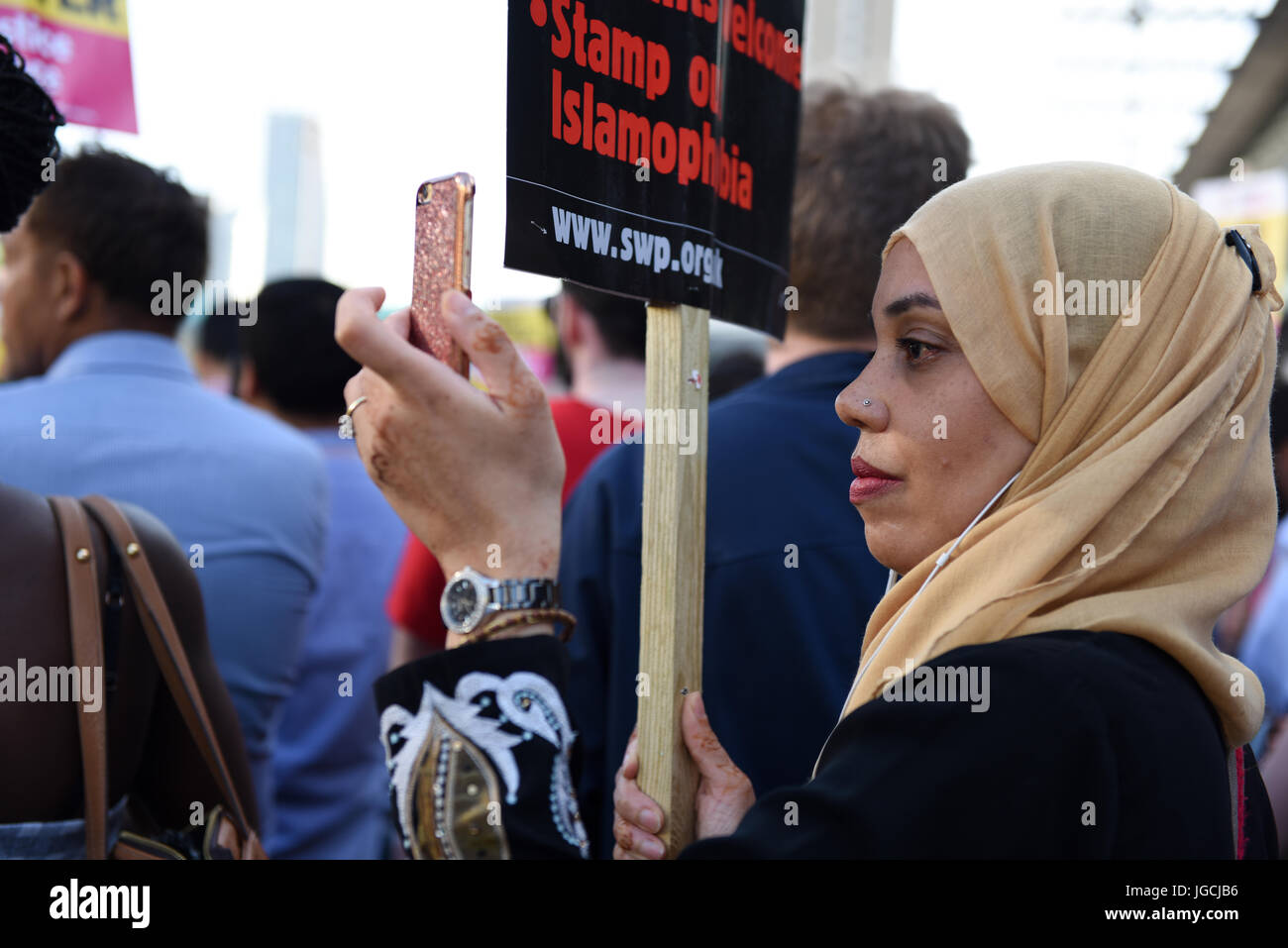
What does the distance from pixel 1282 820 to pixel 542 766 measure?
1.88m

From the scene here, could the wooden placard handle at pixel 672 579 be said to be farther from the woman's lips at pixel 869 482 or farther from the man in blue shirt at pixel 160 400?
the man in blue shirt at pixel 160 400

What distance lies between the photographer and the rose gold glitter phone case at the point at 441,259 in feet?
4.49

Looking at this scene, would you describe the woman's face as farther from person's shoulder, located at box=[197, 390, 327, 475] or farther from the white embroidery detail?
person's shoulder, located at box=[197, 390, 327, 475]

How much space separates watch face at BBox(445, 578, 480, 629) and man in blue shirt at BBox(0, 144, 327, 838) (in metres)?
1.64

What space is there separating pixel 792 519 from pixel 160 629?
101 centimetres

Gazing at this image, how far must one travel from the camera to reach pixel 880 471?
5.10 ft

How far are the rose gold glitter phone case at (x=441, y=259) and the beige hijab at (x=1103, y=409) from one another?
0.56m

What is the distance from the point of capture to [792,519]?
2.10m

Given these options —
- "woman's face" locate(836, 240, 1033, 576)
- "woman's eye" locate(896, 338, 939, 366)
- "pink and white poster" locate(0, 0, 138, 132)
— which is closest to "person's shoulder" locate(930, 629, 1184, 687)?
"woman's face" locate(836, 240, 1033, 576)

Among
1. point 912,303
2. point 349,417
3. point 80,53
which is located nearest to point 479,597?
point 349,417

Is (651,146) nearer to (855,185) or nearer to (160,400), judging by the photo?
(855,185)

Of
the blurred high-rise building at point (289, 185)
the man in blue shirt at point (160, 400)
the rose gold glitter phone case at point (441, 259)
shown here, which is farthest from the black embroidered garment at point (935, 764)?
the blurred high-rise building at point (289, 185)
